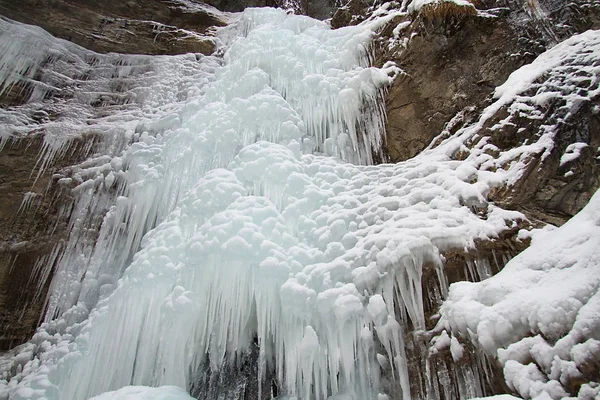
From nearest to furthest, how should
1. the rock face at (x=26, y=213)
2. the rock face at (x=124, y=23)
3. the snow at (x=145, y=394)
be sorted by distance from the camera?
1. the snow at (x=145, y=394)
2. the rock face at (x=26, y=213)
3. the rock face at (x=124, y=23)

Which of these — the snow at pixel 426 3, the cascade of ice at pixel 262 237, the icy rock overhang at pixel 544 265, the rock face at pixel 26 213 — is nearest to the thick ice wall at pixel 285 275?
the cascade of ice at pixel 262 237

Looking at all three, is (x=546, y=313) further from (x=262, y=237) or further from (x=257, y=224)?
(x=257, y=224)

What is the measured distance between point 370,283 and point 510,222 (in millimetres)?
1272

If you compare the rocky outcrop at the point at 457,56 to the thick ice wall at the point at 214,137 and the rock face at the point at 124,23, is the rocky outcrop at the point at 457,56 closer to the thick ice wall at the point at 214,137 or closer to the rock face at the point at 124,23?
the thick ice wall at the point at 214,137

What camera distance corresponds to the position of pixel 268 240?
3875 mm

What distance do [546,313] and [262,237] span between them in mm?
2445

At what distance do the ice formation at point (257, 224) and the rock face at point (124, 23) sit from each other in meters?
0.94

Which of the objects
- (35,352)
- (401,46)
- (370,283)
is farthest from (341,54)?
(35,352)

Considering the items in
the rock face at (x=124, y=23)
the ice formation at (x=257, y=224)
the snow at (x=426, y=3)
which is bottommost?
the ice formation at (x=257, y=224)

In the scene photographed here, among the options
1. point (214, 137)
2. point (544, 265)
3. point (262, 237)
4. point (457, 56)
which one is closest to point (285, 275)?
point (262, 237)

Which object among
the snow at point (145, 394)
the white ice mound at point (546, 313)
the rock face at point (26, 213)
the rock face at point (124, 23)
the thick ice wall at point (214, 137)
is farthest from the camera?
the rock face at point (124, 23)

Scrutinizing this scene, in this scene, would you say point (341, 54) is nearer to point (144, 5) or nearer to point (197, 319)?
point (197, 319)

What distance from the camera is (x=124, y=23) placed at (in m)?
7.75

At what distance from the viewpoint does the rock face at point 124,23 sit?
7164 millimetres
